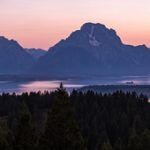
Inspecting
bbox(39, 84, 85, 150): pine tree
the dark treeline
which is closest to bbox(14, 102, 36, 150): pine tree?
the dark treeline

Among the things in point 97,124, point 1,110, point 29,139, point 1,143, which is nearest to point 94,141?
point 97,124

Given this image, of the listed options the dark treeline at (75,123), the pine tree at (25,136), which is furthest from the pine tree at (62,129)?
the pine tree at (25,136)

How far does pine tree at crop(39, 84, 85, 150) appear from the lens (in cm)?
2867

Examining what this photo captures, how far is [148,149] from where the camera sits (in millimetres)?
66500

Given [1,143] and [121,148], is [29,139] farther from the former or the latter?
[121,148]

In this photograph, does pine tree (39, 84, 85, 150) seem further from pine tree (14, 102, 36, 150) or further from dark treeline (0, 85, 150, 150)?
pine tree (14, 102, 36, 150)

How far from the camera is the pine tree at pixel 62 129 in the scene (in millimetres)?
28672

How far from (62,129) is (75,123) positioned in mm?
972

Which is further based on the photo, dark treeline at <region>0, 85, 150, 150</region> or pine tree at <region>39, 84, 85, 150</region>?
dark treeline at <region>0, 85, 150, 150</region>

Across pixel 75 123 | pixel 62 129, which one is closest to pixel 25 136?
pixel 62 129

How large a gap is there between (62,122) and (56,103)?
1367 mm

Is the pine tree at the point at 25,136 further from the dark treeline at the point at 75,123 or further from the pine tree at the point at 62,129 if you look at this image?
the pine tree at the point at 62,129

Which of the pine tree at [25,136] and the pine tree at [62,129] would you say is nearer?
the pine tree at [62,129]

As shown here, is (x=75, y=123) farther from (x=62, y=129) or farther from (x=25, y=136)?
(x=25, y=136)
